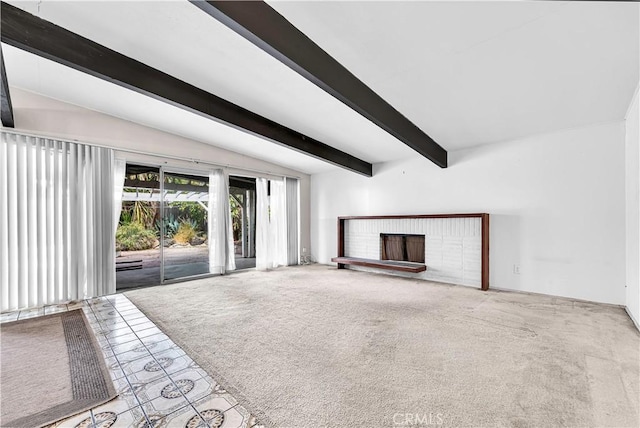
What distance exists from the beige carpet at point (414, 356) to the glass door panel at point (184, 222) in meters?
1.45

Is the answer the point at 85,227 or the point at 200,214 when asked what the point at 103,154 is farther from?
the point at 200,214

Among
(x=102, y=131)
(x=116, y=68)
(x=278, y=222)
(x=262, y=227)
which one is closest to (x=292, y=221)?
(x=278, y=222)

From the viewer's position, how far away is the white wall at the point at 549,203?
3.43 meters

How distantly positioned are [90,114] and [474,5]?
499 cm

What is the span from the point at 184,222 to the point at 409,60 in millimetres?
4882

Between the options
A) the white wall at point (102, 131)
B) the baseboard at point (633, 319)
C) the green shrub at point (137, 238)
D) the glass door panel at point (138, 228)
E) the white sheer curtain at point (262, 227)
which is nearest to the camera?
the baseboard at point (633, 319)

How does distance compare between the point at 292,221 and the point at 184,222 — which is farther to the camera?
the point at 292,221

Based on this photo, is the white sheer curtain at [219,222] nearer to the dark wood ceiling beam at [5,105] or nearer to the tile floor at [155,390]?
the tile floor at [155,390]

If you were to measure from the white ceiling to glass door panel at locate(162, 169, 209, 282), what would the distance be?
1.58 meters

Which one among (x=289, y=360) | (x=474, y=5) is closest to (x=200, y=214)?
(x=289, y=360)

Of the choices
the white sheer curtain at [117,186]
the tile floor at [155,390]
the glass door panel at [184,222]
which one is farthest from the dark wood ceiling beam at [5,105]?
the tile floor at [155,390]

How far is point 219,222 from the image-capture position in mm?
5391

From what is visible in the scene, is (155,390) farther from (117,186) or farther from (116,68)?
(117,186)

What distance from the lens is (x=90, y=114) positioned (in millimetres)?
4027
